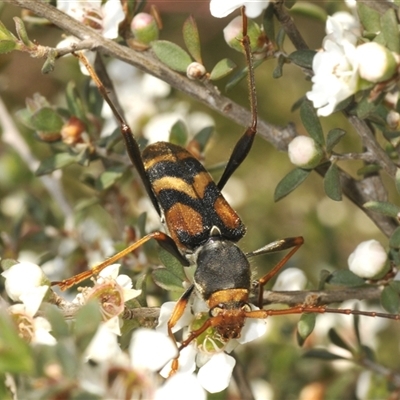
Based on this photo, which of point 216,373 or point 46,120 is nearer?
point 216,373

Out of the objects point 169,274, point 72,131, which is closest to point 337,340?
point 169,274

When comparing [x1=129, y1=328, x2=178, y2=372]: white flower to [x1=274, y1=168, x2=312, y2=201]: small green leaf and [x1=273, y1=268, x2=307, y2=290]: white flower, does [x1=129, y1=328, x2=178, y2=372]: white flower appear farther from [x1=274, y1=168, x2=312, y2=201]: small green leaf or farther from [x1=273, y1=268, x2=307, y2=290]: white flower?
[x1=273, y1=268, x2=307, y2=290]: white flower

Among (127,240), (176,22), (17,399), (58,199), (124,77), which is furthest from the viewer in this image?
(176,22)

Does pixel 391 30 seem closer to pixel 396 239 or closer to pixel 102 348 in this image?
pixel 396 239

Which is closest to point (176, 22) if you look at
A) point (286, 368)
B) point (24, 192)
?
point (24, 192)

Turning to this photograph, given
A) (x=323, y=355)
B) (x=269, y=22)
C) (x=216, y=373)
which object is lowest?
(x=323, y=355)

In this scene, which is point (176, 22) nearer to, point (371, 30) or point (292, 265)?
point (292, 265)
